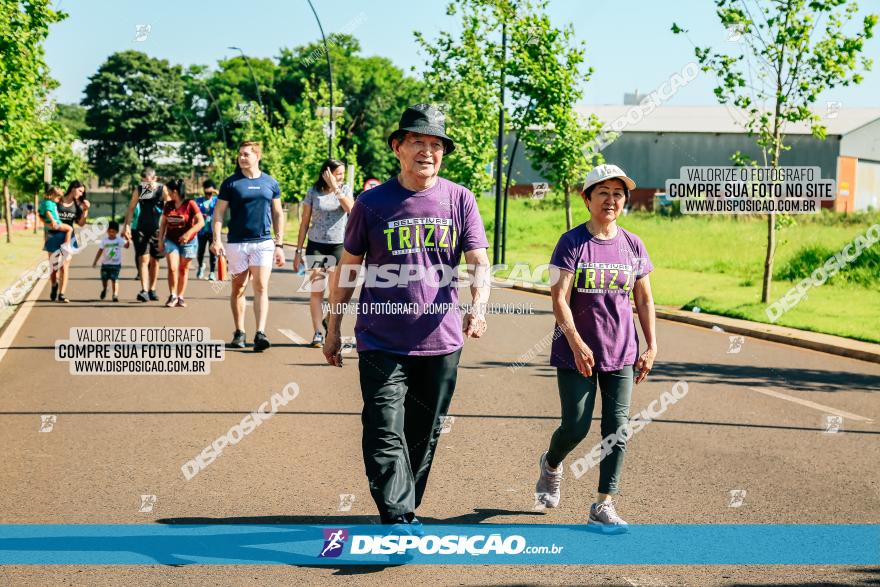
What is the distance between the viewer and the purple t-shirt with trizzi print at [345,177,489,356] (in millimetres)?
4758

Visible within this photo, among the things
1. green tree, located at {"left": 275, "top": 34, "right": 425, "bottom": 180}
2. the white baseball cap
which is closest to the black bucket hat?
the white baseball cap

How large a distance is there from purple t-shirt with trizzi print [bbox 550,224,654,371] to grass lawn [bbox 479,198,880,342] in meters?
10.3

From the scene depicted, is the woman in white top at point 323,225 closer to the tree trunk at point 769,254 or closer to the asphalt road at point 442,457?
the asphalt road at point 442,457

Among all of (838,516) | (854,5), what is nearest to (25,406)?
(838,516)

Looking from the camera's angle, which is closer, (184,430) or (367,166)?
(184,430)

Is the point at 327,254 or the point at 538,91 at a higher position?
the point at 538,91

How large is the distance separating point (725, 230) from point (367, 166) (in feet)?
154

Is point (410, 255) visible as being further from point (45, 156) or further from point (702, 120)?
point (702, 120)

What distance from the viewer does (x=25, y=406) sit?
8.32 metres

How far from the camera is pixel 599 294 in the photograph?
17.1 feet

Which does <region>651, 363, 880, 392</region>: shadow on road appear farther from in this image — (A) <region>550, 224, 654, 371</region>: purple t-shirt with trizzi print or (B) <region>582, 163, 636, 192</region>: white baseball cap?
(B) <region>582, 163, 636, 192</region>: white baseball cap

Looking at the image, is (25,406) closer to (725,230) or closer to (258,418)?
Result: (258,418)

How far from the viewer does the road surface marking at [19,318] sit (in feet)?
39.9

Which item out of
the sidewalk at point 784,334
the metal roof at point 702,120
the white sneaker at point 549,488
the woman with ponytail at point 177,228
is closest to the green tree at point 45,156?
the woman with ponytail at point 177,228
